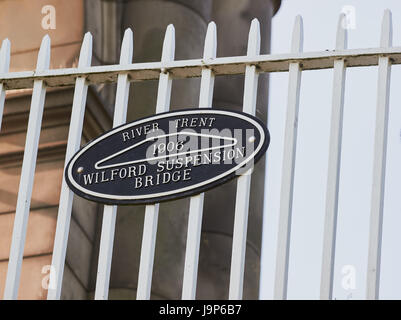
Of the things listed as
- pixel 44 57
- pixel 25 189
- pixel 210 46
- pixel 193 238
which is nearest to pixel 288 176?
pixel 193 238

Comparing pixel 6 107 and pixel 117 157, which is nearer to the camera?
pixel 117 157

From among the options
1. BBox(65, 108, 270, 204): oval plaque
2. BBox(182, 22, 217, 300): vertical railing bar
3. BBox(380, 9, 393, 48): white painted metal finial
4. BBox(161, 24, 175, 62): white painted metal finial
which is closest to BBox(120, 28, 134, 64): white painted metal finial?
BBox(161, 24, 175, 62): white painted metal finial

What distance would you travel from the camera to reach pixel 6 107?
11.7m

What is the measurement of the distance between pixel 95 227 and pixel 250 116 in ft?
17.5

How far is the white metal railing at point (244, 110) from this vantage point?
21.6ft

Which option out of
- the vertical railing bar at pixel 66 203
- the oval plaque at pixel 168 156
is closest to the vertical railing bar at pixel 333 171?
the oval plaque at pixel 168 156

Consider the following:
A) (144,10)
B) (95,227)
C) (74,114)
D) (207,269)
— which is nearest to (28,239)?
(95,227)

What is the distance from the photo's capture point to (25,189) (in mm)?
7145

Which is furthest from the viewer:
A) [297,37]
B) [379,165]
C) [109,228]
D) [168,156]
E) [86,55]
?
[86,55]

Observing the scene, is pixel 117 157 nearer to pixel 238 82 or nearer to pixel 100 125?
pixel 100 125

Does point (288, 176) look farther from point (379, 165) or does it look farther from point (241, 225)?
point (379, 165)

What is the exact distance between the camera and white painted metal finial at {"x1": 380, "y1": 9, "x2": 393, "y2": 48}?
22.7ft

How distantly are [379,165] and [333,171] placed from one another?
0.78ft

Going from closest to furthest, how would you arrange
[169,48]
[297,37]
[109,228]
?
[109,228] < [297,37] < [169,48]
